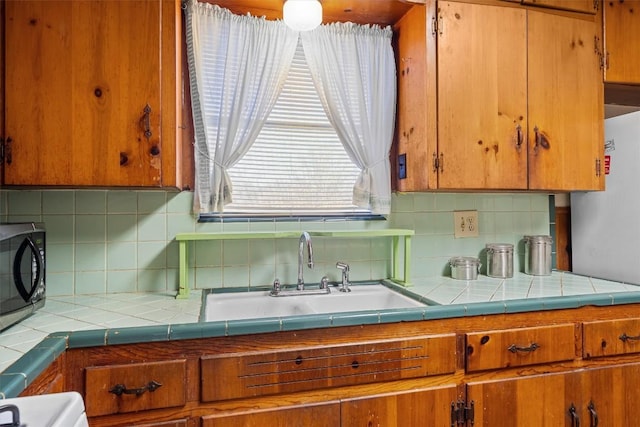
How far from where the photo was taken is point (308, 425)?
116cm

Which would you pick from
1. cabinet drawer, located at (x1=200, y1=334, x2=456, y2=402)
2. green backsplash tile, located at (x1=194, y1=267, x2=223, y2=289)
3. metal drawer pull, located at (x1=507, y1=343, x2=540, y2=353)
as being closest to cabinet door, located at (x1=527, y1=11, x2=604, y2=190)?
metal drawer pull, located at (x1=507, y1=343, x2=540, y2=353)

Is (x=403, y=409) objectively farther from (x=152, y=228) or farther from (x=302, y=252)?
(x=152, y=228)

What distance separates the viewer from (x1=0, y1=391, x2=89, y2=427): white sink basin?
0.61m

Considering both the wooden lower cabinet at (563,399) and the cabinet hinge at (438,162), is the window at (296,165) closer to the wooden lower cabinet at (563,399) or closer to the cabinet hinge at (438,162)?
the cabinet hinge at (438,162)

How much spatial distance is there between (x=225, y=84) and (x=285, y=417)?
131 centimetres

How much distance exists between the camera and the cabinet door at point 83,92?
4.02ft

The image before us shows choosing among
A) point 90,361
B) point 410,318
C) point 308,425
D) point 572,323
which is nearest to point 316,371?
point 308,425

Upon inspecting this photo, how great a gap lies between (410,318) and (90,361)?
959 millimetres

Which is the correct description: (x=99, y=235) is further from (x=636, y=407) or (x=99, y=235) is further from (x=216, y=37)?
(x=636, y=407)

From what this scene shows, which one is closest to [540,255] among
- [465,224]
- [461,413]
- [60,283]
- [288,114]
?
[465,224]

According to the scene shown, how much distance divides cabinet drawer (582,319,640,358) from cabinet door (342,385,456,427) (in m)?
0.56

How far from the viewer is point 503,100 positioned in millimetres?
1633

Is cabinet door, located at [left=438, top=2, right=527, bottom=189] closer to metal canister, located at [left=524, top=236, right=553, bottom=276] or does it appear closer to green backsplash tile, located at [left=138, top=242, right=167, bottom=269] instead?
metal canister, located at [left=524, top=236, right=553, bottom=276]

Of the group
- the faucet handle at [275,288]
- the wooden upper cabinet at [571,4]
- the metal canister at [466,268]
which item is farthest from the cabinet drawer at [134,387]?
the wooden upper cabinet at [571,4]
